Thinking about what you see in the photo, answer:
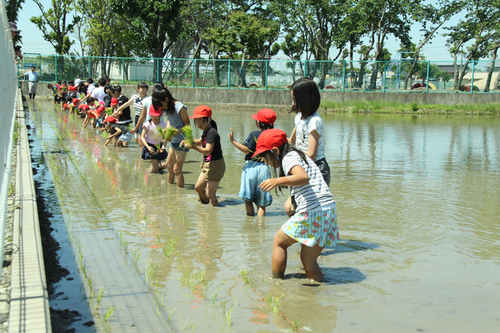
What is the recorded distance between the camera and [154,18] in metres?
35.7

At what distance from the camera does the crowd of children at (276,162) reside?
395 centimetres

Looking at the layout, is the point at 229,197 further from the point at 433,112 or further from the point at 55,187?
the point at 433,112

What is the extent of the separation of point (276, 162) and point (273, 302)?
110 centimetres

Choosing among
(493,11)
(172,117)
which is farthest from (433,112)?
(172,117)

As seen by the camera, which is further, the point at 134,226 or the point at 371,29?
the point at 371,29

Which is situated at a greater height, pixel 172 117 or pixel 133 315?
pixel 172 117

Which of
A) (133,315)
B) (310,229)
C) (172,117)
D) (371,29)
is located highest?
(371,29)

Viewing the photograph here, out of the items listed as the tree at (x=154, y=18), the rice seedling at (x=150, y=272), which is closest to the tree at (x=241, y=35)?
the tree at (x=154, y=18)

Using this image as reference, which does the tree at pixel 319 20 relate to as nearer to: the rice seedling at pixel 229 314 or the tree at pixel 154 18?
the tree at pixel 154 18

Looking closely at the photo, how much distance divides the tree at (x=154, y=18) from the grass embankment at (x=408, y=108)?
1292 centimetres

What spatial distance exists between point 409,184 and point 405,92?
2198 centimetres

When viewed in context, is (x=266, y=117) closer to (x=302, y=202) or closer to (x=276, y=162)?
(x=276, y=162)

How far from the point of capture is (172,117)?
25.8ft

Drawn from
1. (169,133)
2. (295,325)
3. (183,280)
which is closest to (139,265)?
(183,280)
